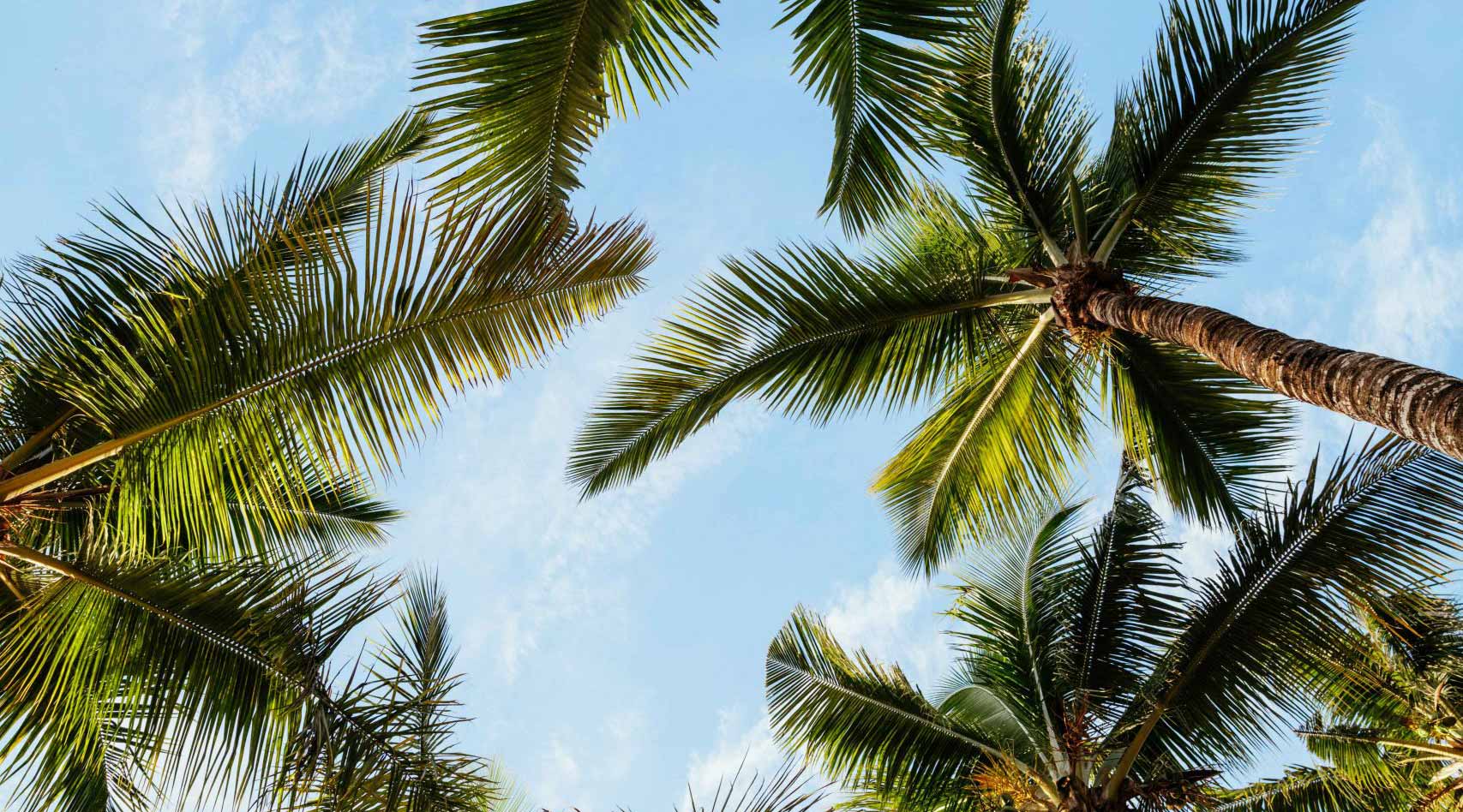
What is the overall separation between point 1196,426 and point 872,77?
3637mm

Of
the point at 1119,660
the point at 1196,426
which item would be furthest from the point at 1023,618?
the point at 1196,426

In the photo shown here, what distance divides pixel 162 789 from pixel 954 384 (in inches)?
212

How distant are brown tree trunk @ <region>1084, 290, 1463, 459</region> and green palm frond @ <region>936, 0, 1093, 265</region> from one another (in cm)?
147

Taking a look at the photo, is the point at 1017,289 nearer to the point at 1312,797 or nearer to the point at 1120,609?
the point at 1120,609

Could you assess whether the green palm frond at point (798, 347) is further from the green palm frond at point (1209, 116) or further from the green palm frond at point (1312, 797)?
the green palm frond at point (1312, 797)

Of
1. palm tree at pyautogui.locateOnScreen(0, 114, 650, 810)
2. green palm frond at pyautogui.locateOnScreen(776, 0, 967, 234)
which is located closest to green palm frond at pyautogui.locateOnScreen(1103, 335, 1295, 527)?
green palm frond at pyautogui.locateOnScreen(776, 0, 967, 234)

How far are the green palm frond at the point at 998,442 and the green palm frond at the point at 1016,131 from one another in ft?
2.59

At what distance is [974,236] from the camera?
7250 mm

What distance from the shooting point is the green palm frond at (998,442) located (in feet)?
21.9

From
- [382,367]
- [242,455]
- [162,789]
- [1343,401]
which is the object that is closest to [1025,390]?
[1343,401]

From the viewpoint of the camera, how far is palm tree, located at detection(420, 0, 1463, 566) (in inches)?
190

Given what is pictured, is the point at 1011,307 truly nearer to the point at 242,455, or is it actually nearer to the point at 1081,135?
the point at 1081,135

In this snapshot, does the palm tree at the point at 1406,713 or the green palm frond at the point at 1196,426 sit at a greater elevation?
the green palm frond at the point at 1196,426

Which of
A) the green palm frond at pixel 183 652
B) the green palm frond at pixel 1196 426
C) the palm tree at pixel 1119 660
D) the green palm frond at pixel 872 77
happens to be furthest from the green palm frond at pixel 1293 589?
the green palm frond at pixel 183 652
